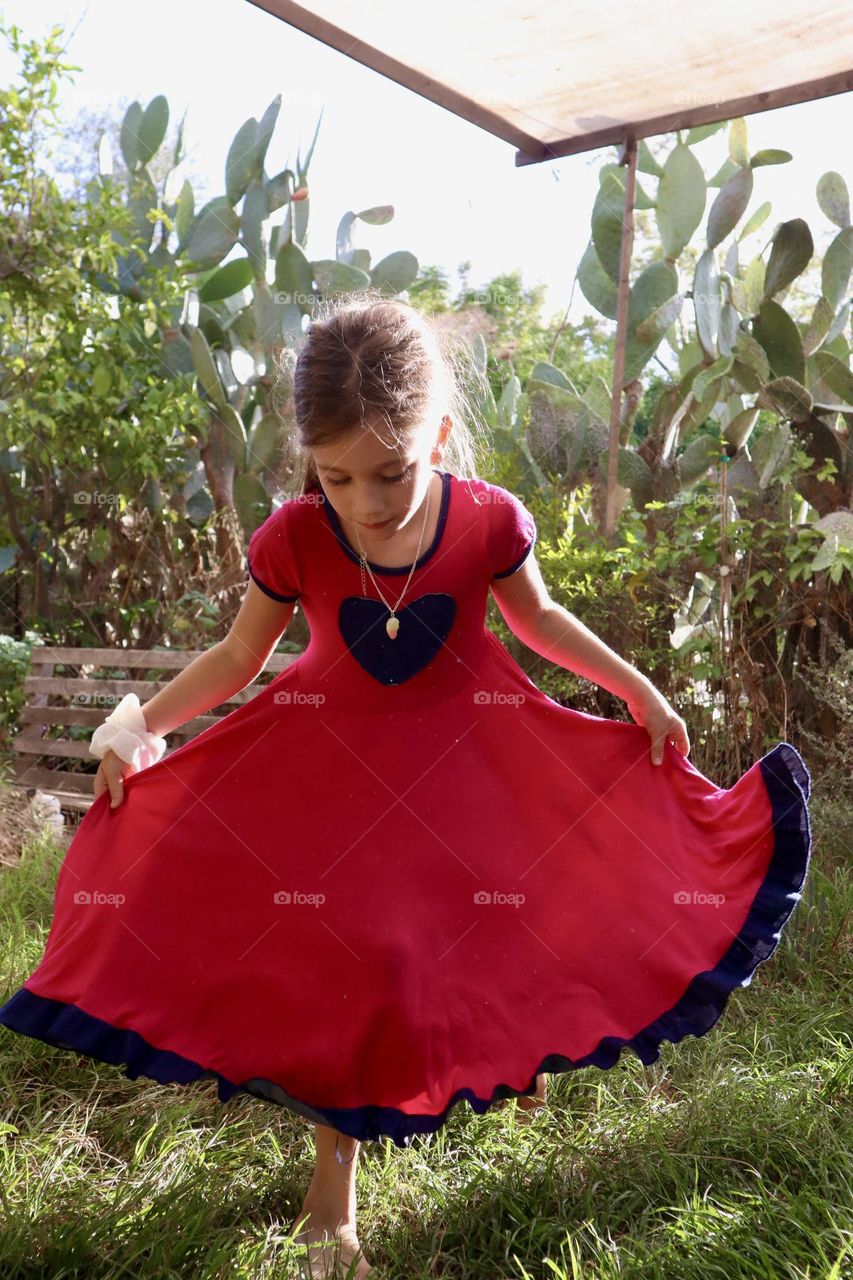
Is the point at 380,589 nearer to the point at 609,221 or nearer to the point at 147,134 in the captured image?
the point at 609,221

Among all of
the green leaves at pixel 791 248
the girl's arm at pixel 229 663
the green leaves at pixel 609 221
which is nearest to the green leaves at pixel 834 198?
the green leaves at pixel 791 248

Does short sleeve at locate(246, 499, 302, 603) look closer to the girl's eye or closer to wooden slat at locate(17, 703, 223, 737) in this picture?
the girl's eye

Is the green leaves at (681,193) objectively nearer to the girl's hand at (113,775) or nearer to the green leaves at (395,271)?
the green leaves at (395,271)

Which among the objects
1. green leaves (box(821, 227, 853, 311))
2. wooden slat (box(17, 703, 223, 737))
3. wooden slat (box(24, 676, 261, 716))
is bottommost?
wooden slat (box(17, 703, 223, 737))

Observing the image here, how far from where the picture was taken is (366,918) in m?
1.59

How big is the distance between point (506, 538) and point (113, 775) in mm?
689

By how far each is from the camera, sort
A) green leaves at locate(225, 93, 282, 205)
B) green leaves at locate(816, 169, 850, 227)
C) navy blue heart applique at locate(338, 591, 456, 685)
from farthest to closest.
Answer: green leaves at locate(225, 93, 282, 205), green leaves at locate(816, 169, 850, 227), navy blue heart applique at locate(338, 591, 456, 685)

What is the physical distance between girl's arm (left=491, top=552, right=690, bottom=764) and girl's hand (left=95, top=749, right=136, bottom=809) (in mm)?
632

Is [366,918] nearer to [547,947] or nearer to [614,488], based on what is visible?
[547,947]

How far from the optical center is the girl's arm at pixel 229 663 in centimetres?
183

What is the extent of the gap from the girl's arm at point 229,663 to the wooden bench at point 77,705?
211 cm

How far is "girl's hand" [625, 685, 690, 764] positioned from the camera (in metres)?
1.83

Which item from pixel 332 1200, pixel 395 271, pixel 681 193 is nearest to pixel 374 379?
pixel 332 1200

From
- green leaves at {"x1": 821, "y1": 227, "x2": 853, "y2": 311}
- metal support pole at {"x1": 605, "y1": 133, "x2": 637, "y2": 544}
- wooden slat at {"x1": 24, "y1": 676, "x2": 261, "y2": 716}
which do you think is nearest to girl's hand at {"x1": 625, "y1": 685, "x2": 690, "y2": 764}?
metal support pole at {"x1": 605, "y1": 133, "x2": 637, "y2": 544}
